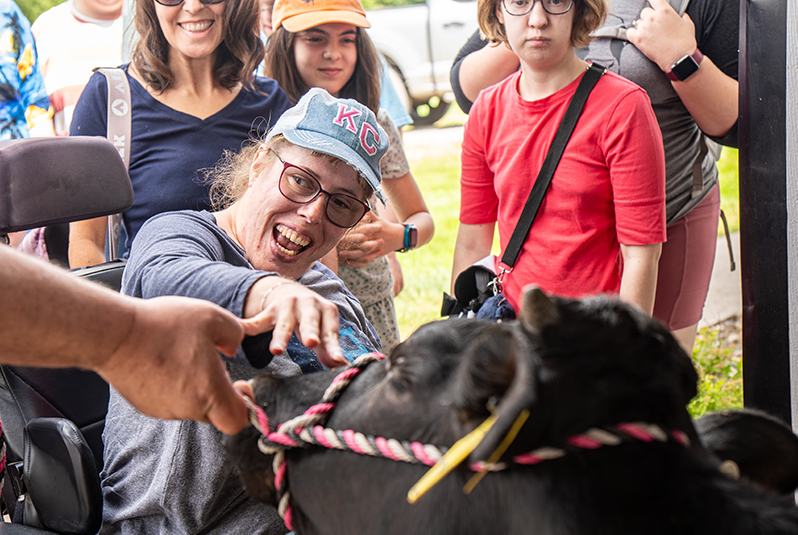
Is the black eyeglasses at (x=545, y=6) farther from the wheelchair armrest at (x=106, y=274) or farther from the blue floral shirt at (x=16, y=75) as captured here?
the blue floral shirt at (x=16, y=75)

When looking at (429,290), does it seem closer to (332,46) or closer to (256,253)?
(332,46)

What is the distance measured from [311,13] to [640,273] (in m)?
1.82

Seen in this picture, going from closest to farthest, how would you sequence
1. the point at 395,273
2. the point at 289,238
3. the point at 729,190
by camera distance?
1. the point at 289,238
2. the point at 395,273
3. the point at 729,190

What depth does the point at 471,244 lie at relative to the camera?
318 centimetres

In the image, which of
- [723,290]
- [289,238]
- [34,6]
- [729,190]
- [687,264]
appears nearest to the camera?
[289,238]

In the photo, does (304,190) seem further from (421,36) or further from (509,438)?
(421,36)

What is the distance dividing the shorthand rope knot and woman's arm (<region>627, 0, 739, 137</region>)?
6.72 feet

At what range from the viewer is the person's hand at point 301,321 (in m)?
1.27

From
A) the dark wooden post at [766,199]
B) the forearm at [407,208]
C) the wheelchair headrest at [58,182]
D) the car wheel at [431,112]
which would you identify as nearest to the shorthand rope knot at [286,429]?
the wheelchair headrest at [58,182]

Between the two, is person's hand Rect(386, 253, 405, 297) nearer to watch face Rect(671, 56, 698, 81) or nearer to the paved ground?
watch face Rect(671, 56, 698, 81)

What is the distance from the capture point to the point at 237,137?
2.52m

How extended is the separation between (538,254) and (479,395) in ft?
6.33

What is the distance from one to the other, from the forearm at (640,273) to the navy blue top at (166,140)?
1478mm

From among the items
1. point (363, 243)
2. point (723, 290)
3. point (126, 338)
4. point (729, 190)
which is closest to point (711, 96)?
point (363, 243)
